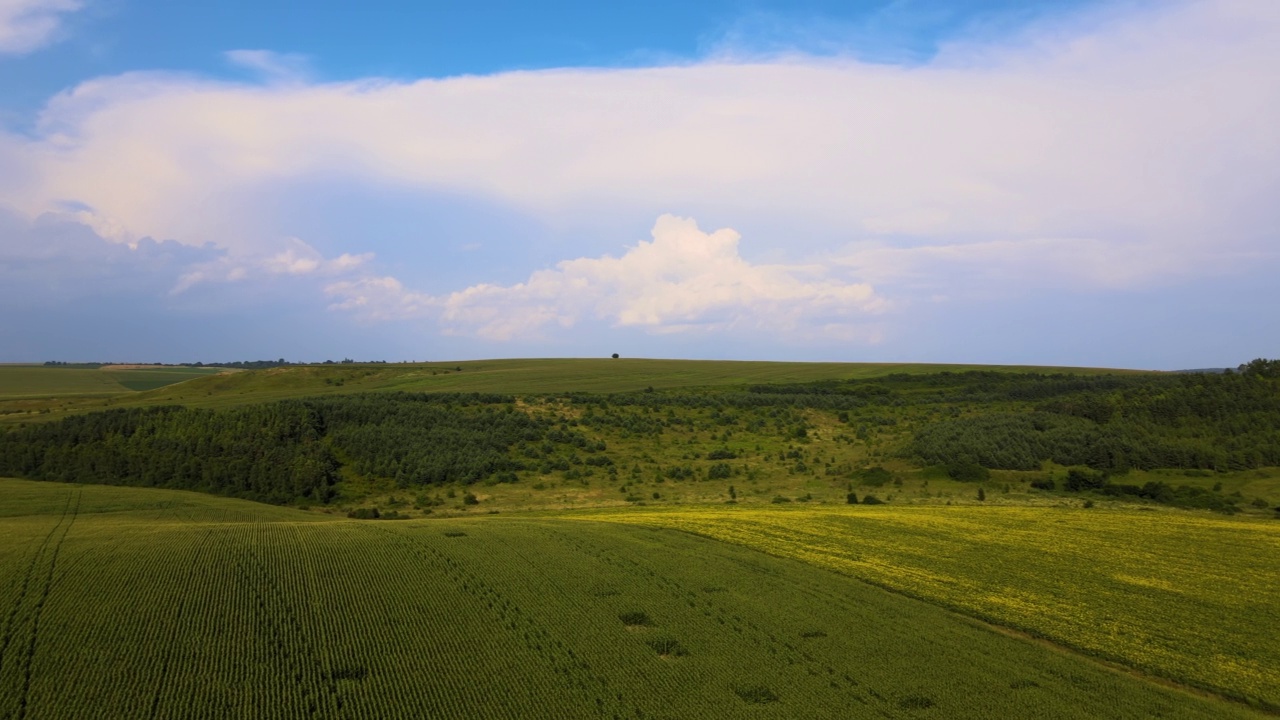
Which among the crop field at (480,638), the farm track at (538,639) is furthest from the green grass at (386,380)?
the farm track at (538,639)

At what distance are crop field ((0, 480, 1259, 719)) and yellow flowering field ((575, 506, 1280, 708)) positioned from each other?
77 centimetres

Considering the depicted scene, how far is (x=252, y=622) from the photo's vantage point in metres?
18.3

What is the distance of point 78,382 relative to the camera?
496 feet

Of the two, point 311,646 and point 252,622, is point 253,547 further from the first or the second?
point 311,646

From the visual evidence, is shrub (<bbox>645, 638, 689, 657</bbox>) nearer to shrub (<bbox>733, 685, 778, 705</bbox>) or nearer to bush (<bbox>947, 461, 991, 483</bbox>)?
shrub (<bbox>733, 685, 778, 705</bbox>)

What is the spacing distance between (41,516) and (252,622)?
2173 cm

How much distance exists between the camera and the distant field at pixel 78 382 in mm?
128125

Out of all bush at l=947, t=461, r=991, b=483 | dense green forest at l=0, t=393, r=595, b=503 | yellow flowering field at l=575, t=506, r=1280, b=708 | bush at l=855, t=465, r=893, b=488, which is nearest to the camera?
yellow flowering field at l=575, t=506, r=1280, b=708

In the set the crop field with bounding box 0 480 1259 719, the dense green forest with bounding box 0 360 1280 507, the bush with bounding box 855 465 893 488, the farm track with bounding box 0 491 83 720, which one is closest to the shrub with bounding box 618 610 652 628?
the crop field with bounding box 0 480 1259 719

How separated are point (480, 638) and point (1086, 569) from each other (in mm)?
23022

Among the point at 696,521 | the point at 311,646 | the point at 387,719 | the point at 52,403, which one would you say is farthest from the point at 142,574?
A: the point at 52,403

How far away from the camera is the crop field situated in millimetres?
15375

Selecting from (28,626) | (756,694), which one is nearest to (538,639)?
(756,694)

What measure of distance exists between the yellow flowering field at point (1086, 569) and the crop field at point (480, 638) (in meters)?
0.77
